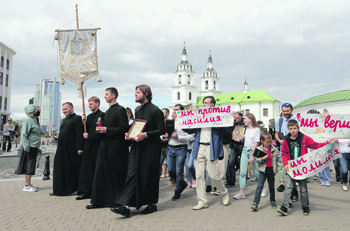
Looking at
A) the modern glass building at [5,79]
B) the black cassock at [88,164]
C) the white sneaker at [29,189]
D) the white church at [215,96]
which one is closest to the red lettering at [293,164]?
the black cassock at [88,164]

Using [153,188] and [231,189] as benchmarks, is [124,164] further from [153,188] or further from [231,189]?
[231,189]

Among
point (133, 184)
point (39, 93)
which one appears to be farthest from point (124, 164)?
point (39, 93)

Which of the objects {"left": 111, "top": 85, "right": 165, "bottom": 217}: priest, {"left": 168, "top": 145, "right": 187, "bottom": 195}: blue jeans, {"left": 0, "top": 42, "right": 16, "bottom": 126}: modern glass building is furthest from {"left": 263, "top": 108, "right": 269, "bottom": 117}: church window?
{"left": 111, "top": 85, "right": 165, "bottom": 217}: priest

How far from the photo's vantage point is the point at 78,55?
7016mm

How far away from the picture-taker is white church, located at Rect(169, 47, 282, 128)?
83.2 m

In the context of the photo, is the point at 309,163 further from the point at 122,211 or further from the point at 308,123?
the point at 122,211

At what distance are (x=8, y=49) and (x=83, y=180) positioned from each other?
60152 mm

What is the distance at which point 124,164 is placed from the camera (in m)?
5.44

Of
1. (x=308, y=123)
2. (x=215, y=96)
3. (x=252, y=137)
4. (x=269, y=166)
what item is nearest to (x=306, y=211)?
(x=269, y=166)

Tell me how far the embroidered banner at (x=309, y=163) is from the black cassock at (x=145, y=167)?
8.23 feet

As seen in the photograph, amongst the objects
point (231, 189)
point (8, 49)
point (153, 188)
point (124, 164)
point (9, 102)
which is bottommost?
point (231, 189)

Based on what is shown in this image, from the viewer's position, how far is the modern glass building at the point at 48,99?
477 ft

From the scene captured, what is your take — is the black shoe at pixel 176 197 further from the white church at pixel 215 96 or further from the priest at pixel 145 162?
the white church at pixel 215 96

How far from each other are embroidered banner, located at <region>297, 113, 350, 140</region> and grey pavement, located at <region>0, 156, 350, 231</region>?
57.6 inches
